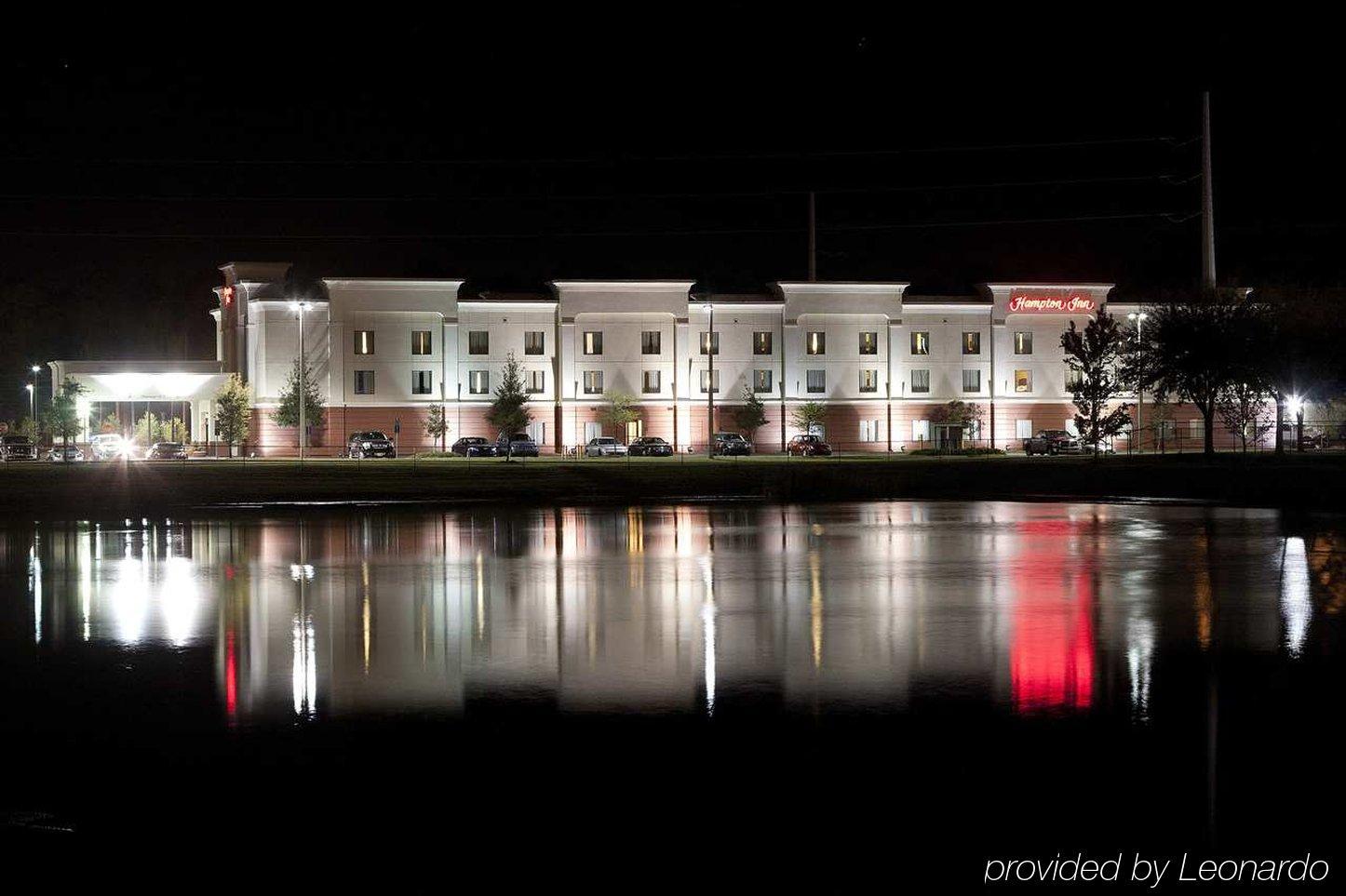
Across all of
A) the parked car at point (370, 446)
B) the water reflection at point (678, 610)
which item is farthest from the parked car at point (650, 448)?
the water reflection at point (678, 610)

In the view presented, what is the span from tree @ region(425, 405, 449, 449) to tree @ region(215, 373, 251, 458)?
35.7 ft

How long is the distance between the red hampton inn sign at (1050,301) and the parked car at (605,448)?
2942cm

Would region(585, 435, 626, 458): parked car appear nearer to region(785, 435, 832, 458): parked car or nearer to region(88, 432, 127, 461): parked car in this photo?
region(785, 435, 832, 458): parked car

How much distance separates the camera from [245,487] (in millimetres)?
42500

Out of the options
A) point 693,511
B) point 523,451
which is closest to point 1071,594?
point 693,511

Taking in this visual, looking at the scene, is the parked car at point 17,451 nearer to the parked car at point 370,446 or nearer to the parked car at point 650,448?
the parked car at point 370,446

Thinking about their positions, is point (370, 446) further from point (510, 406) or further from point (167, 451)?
point (167, 451)

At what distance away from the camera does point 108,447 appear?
78188 mm

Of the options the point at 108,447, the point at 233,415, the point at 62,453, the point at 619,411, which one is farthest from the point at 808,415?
the point at 62,453

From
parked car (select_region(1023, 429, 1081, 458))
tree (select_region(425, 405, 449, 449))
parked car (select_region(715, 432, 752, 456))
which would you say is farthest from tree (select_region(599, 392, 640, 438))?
parked car (select_region(1023, 429, 1081, 458))

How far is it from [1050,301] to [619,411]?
30.6 m

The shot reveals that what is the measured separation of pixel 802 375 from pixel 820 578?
73867mm

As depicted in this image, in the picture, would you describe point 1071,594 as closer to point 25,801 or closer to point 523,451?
point 25,801

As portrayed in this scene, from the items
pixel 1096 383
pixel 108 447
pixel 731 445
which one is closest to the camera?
pixel 1096 383
